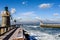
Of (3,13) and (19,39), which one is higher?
(3,13)

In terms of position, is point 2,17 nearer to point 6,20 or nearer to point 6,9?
point 6,20

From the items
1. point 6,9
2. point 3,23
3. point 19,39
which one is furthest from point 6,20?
point 19,39

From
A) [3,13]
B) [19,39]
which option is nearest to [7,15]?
[3,13]

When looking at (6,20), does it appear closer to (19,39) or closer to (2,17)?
(2,17)

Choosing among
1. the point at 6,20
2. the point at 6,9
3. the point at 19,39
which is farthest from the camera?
the point at 6,9

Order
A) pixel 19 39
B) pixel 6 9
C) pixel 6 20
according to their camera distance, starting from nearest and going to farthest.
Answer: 1. pixel 19 39
2. pixel 6 20
3. pixel 6 9

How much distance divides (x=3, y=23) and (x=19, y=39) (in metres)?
16.5

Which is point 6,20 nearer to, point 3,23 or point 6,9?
point 3,23

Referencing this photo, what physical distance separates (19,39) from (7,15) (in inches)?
651

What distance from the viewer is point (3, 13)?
62.0 ft

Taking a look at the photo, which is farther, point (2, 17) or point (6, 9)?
point (6, 9)

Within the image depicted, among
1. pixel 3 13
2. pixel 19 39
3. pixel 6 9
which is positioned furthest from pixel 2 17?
pixel 19 39

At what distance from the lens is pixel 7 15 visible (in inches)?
736

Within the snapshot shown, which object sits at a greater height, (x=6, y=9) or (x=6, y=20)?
(x=6, y=9)
